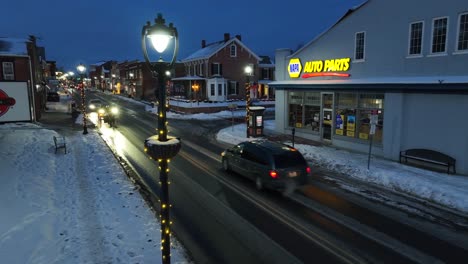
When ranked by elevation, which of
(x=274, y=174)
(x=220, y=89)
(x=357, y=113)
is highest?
(x=220, y=89)

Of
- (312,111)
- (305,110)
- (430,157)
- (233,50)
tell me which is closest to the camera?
(430,157)

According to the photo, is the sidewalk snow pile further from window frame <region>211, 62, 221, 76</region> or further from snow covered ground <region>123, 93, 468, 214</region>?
window frame <region>211, 62, 221, 76</region>

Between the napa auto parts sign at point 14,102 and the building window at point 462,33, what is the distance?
3156 centimetres

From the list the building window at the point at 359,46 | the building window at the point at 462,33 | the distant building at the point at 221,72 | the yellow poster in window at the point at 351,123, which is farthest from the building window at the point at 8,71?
the building window at the point at 462,33

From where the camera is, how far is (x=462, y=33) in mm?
14180

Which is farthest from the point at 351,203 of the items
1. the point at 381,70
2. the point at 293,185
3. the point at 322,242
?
the point at 381,70

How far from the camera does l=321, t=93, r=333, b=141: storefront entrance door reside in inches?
834

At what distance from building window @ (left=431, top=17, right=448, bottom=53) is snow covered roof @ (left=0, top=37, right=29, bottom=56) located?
31.2 meters

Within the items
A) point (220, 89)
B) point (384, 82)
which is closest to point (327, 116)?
point (384, 82)

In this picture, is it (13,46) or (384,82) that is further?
(13,46)

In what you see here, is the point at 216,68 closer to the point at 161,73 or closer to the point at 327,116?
the point at 327,116

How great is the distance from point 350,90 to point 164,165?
648 inches

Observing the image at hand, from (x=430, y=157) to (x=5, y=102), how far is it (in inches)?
1257

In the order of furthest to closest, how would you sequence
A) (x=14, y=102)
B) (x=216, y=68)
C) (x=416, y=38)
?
(x=216, y=68), (x=14, y=102), (x=416, y=38)
